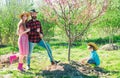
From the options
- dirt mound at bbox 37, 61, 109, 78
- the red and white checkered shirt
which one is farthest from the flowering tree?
dirt mound at bbox 37, 61, 109, 78

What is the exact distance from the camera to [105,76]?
32.8ft

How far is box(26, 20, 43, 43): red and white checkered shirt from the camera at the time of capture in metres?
10.1

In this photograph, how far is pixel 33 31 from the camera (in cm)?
1014

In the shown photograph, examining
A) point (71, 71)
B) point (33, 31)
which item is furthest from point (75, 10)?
point (71, 71)

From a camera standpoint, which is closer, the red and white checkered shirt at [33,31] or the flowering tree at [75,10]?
the red and white checkered shirt at [33,31]

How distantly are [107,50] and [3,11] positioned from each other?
9168 millimetres

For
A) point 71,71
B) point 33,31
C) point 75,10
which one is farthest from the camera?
point 75,10

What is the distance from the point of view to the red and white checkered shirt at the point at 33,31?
10.1m

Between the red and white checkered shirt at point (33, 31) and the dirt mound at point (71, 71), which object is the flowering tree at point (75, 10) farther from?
the dirt mound at point (71, 71)

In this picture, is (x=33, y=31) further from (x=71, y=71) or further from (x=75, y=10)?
(x=75, y=10)

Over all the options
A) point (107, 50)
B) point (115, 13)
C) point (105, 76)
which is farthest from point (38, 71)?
point (115, 13)

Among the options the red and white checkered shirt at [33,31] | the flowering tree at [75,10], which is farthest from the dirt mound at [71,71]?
the flowering tree at [75,10]

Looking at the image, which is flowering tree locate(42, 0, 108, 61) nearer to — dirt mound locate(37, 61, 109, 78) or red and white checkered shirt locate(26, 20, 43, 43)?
red and white checkered shirt locate(26, 20, 43, 43)

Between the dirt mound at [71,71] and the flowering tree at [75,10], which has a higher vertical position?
the flowering tree at [75,10]
